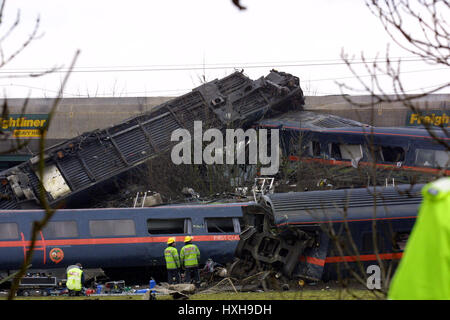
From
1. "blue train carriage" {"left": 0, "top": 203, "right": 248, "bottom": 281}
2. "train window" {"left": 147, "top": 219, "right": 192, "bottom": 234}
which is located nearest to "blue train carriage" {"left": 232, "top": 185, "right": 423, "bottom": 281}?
"blue train carriage" {"left": 0, "top": 203, "right": 248, "bottom": 281}

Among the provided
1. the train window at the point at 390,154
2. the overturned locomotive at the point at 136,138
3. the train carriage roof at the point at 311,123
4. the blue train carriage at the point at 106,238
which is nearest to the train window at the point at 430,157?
the train window at the point at 390,154

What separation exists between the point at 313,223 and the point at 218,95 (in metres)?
11.0

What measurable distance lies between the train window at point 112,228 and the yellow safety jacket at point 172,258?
4.73ft

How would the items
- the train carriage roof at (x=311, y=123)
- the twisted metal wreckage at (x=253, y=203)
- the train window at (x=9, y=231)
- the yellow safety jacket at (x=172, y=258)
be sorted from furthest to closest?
the train carriage roof at (x=311, y=123)
the train window at (x=9, y=231)
the yellow safety jacket at (x=172, y=258)
the twisted metal wreckage at (x=253, y=203)

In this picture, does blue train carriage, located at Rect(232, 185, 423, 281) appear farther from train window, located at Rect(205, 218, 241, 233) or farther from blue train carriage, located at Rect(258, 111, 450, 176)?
blue train carriage, located at Rect(258, 111, 450, 176)

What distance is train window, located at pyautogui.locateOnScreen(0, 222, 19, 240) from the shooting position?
Result: 1617cm

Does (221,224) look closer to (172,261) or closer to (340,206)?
(172,261)

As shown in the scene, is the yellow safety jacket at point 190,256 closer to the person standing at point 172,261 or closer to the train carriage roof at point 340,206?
the person standing at point 172,261

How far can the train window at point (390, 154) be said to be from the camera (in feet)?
61.2

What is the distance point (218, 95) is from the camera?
23750 mm

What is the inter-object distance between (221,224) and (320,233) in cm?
343
